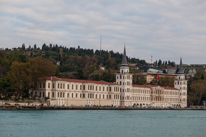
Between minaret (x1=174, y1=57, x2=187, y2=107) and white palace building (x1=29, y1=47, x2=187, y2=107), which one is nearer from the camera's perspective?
white palace building (x1=29, y1=47, x2=187, y2=107)

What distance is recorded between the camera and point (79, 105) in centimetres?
9244

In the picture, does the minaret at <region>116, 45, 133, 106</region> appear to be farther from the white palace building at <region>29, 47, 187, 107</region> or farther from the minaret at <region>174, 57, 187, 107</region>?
the minaret at <region>174, 57, 187, 107</region>

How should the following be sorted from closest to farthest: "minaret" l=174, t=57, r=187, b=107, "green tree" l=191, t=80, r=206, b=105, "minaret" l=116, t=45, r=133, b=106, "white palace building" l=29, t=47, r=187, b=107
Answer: "white palace building" l=29, t=47, r=187, b=107 → "minaret" l=116, t=45, r=133, b=106 → "green tree" l=191, t=80, r=206, b=105 → "minaret" l=174, t=57, r=187, b=107

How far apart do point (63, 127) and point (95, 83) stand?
1938 inches

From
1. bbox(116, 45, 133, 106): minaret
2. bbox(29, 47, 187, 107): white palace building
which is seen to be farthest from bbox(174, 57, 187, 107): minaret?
bbox(116, 45, 133, 106): minaret

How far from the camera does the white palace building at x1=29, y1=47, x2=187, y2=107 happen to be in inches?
3435

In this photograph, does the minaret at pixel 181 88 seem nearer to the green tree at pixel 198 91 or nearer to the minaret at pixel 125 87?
the green tree at pixel 198 91

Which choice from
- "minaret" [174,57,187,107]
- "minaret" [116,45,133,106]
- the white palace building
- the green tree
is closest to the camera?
the white palace building

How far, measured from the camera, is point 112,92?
103 meters

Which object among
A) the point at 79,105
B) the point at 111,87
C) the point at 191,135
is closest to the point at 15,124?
Answer: the point at 191,135

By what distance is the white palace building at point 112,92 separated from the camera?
87.2 metres

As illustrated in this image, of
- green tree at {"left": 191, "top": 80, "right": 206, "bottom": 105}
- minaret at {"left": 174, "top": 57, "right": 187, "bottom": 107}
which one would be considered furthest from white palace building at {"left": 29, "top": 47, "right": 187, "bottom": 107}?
green tree at {"left": 191, "top": 80, "right": 206, "bottom": 105}

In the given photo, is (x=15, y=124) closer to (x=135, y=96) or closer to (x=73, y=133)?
(x=73, y=133)

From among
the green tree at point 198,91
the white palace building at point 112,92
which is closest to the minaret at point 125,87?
the white palace building at point 112,92
